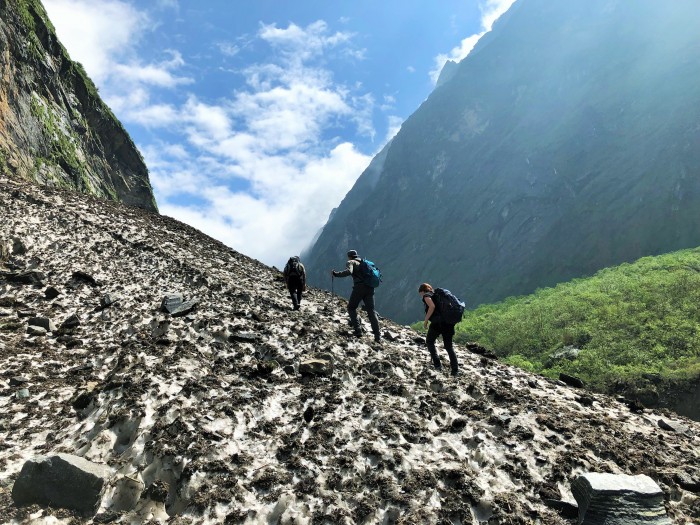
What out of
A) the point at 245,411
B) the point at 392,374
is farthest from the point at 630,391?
the point at 245,411

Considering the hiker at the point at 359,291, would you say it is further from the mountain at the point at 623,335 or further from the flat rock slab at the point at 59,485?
the mountain at the point at 623,335

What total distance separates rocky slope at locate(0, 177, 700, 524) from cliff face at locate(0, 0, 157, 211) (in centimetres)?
2572

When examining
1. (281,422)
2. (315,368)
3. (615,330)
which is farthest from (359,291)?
(615,330)

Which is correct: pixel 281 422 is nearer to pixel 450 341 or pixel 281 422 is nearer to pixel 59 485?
pixel 59 485

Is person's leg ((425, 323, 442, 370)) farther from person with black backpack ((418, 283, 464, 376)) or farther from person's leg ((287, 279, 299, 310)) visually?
person's leg ((287, 279, 299, 310))

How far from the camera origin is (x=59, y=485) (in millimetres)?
6152

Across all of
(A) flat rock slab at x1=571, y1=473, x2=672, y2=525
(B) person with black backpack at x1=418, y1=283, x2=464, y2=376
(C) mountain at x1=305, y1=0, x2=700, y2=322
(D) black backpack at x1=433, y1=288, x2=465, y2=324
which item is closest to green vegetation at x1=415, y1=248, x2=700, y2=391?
(B) person with black backpack at x1=418, y1=283, x2=464, y2=376

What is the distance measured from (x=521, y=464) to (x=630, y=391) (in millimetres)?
32849

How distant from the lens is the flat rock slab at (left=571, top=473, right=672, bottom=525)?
20.2ft

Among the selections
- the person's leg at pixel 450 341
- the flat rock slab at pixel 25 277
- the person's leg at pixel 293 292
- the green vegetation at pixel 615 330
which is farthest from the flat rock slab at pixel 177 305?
the green vegetation at pixel 615 330

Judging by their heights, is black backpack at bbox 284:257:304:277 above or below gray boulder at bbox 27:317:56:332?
above

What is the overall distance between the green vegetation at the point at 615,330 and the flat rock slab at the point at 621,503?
33.3m

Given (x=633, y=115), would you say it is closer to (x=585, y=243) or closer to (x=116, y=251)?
(x=585, y=243)

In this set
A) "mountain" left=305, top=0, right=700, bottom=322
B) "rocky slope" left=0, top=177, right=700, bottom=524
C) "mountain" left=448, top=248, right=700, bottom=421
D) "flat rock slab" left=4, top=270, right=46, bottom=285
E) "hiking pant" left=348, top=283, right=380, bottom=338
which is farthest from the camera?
"mountain" left=305, top=0, right=700, bottom=322
